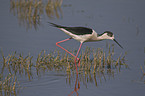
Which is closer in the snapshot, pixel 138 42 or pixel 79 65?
pixel 79 65

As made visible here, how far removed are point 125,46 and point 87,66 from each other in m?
2.75

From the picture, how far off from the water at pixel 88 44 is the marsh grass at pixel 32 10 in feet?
0.76

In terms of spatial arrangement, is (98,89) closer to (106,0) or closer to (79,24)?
(79,24)

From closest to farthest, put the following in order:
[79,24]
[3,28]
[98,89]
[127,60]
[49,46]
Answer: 1. [98,89]
2. [127,60]
3. [49,46]
4. [3,28]
5. [79,24]

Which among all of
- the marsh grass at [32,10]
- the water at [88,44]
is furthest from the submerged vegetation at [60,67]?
the marsh grass at [32,10]

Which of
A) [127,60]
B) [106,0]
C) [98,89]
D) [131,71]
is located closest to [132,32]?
[127,60]

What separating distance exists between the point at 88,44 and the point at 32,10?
16.3ft

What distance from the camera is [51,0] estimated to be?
15.1 m

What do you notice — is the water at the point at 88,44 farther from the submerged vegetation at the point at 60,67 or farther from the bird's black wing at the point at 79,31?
the bird's black wing at the point at 79,31

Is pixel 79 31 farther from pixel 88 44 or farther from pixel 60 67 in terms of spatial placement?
pixel 88 44

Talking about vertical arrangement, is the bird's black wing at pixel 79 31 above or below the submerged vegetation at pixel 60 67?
above

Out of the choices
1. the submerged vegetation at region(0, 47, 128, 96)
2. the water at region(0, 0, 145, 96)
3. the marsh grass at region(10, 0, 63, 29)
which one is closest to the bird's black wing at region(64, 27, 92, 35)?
the submerged vegetation at region(0, 47, 128, 96)

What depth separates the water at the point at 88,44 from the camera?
575 centimetres

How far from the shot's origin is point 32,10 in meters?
13.6
